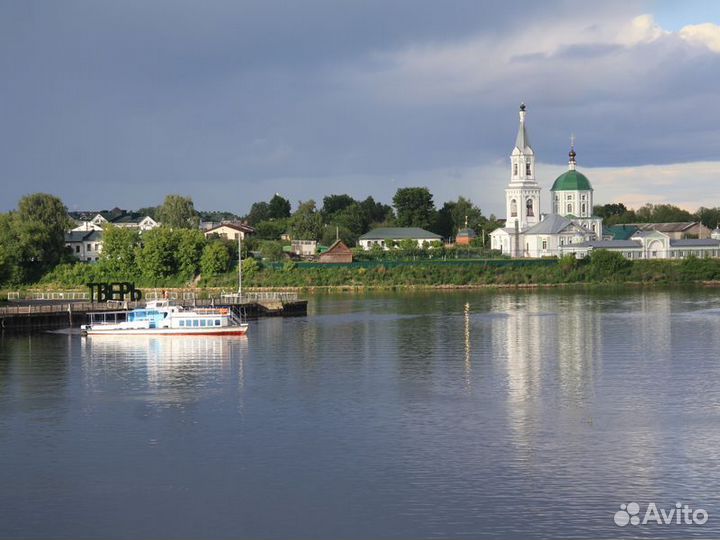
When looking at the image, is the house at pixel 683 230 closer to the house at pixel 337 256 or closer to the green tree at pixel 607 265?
the green tree at pixel 607 265

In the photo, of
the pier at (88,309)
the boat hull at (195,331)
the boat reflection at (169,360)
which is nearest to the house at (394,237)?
the pier at (88,309)

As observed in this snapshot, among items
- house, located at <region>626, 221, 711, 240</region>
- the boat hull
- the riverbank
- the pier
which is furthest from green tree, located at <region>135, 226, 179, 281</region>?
house, located at <region>626, 221, 711, 240</region>

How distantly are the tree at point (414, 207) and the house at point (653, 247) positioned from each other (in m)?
40.9

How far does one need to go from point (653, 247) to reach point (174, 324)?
94933mm

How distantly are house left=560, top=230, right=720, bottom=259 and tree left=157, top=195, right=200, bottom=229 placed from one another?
2241 inches

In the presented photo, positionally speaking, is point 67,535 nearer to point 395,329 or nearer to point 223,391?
point 223,391

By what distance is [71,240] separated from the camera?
14938cm

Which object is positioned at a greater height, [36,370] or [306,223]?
[306,223]

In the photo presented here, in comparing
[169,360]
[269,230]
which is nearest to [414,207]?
[269,230]

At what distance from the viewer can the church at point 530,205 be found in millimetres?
154125

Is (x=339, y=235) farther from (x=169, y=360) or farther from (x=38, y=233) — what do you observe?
(x=169, y=360)

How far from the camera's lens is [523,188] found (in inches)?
6437

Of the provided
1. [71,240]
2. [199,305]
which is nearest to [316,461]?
[199,305]

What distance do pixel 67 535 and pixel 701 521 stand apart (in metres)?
16.1
